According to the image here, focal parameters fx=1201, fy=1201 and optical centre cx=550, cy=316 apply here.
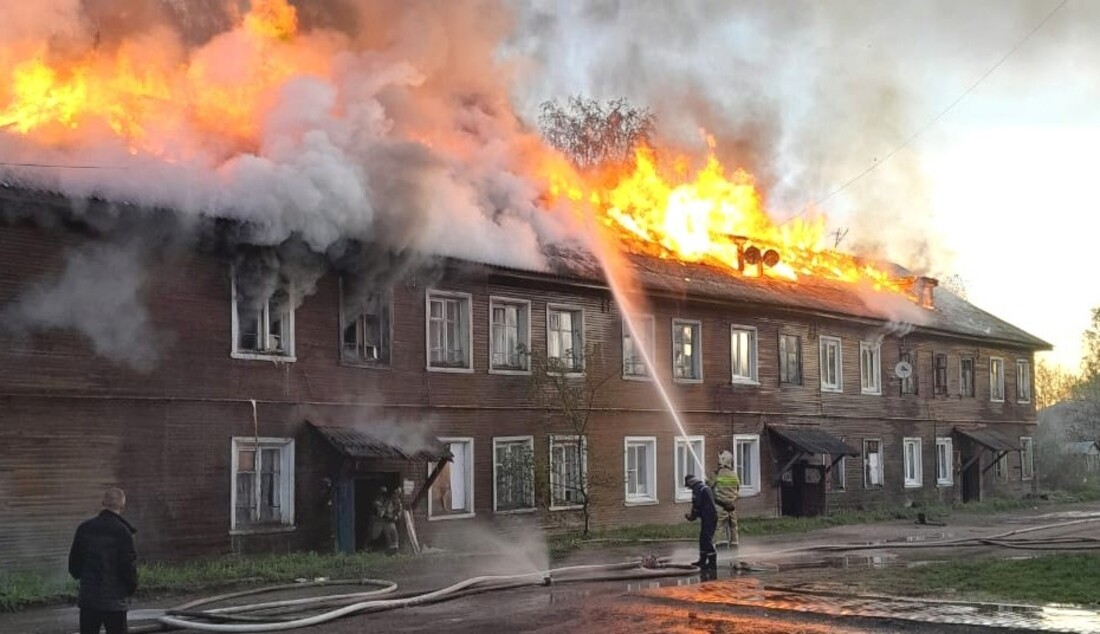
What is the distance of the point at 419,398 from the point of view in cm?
2194

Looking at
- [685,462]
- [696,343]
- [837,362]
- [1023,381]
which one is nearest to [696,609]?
[685,462]

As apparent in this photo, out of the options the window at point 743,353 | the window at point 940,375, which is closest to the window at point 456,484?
the window at point 743,353

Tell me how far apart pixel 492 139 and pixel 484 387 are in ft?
16.0

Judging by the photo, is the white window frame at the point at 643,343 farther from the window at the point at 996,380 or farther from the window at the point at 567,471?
the window at the point at 996,380

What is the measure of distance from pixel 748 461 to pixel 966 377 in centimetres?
1352

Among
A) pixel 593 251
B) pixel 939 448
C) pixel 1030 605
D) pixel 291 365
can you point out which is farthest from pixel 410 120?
pixel 939 448

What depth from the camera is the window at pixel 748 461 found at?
3014 cm

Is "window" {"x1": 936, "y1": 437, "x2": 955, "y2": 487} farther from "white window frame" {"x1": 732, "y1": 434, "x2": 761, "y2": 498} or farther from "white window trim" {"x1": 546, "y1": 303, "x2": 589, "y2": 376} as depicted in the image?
"white window trim" {"x1": 546, "y1": 303, "x2": 589, "y2": 376}

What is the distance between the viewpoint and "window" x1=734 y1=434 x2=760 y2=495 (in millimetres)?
30141

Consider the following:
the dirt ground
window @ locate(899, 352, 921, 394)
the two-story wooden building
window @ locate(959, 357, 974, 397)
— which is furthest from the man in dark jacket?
window @ locate(959, 357, 974, 397)

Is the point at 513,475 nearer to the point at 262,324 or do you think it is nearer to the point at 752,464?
the point at 262,324

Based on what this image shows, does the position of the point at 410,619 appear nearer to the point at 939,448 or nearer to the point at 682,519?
the point at 682,519

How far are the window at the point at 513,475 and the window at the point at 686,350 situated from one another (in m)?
5.68

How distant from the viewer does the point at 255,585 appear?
53.6 feet
